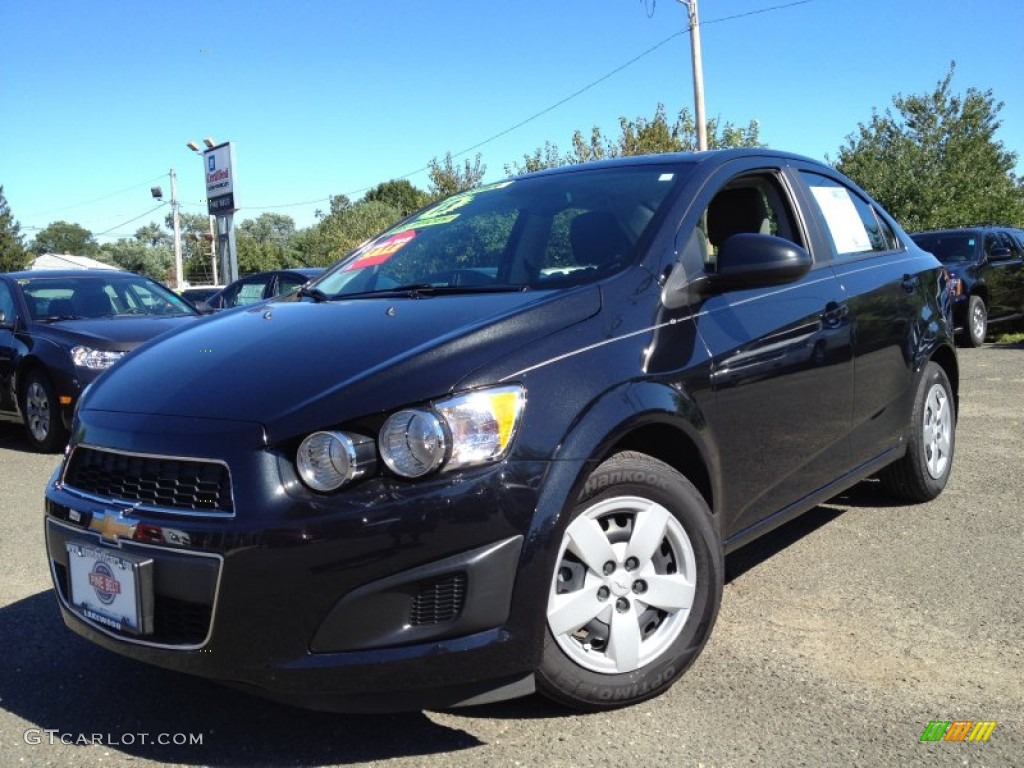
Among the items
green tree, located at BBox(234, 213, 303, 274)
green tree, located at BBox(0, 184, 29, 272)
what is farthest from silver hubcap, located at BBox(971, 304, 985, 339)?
green tree, located at BBox(0, 184, 29, 272)

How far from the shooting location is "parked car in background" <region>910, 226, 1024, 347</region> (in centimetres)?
1230

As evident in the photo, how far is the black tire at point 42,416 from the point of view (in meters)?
7.13

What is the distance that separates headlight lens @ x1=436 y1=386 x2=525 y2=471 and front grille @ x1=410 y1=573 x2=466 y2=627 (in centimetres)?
27

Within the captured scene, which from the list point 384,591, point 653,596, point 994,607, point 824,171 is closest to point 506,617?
point 384,591

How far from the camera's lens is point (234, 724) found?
2623mm

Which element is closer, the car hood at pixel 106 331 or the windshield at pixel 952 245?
the car hood at pixel 106 331

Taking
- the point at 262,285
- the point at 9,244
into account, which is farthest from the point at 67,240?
the point at 262,285

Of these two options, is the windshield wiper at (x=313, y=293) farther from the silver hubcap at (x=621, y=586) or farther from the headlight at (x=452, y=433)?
the silver hubcap at (x=621, y=586)

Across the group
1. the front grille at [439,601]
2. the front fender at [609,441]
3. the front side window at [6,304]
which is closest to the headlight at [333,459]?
the front grille at [439,601]

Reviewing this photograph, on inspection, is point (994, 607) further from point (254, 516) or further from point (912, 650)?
point (254, 516)

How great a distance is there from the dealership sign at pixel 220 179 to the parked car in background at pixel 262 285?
9.58 metres

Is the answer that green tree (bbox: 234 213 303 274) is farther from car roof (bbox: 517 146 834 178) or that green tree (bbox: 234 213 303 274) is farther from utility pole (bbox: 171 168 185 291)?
car roof (bbox: 517 146 834 178)

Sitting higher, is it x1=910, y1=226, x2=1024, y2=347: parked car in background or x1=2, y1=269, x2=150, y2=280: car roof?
x1=2, y1=269, x2=150, y2=280: car roof

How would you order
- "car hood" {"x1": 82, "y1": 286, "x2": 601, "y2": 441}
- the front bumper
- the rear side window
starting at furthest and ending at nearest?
the rear side window
"car hood" {"x1": 82, "y1": 286, "x2": 601, "y2": 441}
the front bumper
